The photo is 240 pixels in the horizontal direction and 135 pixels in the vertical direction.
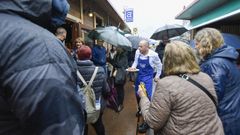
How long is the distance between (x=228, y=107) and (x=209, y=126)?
2.97ft

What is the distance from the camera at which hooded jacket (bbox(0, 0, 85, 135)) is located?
2.73 ft

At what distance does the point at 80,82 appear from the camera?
414 cm

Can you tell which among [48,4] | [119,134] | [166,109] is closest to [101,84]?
[119,134]

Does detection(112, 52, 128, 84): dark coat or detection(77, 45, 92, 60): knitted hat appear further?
detection(112, 52, 128, 84): dark coat

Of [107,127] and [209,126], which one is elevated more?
[209,126]

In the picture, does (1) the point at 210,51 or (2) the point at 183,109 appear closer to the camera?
(2) the point at 183,109

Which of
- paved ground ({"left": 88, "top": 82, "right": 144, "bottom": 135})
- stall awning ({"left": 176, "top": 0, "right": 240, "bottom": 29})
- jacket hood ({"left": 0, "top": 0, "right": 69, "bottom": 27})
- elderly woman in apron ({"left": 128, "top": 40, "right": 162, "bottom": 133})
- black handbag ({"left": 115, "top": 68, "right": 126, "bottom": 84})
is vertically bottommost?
paved ground ({"left": 88, "top": 82, "right": 144, "bottom": 135})

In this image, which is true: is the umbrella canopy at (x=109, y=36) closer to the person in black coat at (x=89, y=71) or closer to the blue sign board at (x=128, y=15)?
the person in black coat at (x=89, y=71)

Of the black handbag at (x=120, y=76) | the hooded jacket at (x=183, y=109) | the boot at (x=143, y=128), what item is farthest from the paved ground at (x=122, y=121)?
the hooded jacket at (x=183, y=109)

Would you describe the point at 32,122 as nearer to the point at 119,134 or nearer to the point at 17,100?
the point at 17,100

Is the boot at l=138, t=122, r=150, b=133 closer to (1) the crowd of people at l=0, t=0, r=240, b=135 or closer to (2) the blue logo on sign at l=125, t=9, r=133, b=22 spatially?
(1) the crowd of people at l=0, t=0, r=240, b=135

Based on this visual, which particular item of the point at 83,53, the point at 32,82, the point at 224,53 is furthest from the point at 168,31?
the point at 32,82

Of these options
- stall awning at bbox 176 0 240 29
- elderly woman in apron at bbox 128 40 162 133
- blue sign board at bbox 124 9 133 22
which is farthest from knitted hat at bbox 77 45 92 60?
blue sign board at bbox 124 9 133 22

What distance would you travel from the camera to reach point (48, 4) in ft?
3.20
